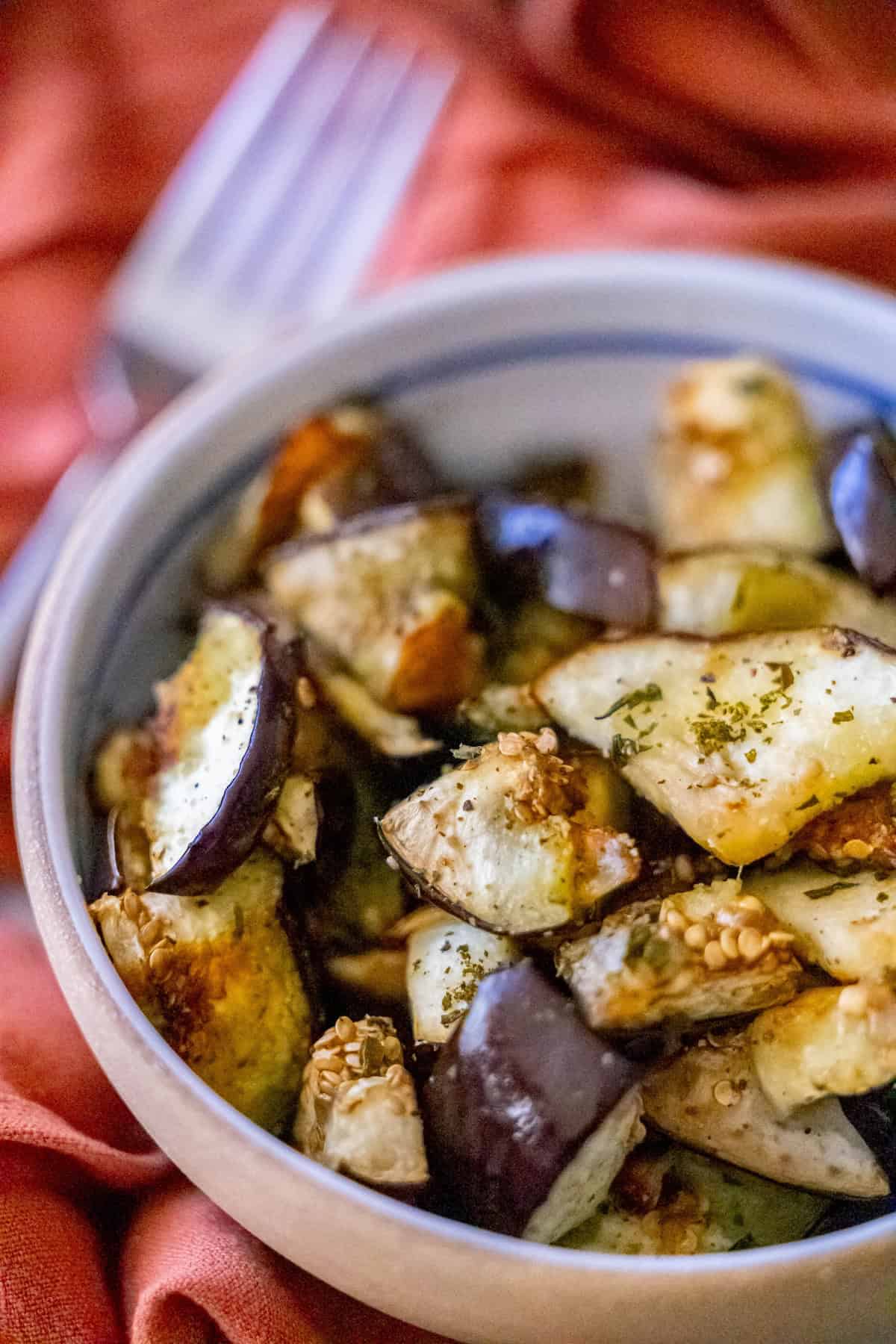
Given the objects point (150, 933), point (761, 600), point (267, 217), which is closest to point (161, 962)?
point (150, 933)

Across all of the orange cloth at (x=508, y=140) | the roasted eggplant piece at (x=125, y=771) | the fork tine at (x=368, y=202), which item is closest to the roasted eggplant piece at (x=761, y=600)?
the roasted eggplant piece at (x=125, y=771)

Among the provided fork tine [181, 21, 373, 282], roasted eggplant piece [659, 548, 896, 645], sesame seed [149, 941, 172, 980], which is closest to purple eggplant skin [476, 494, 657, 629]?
roasted eggplant piece [659, 548, 896, 645]

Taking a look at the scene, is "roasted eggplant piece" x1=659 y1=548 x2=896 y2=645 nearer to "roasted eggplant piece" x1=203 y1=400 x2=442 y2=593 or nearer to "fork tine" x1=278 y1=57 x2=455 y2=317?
"roasted eggplant piece" x1=203 y1=400 x2=442 y2=593

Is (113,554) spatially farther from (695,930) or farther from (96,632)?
(695,930)

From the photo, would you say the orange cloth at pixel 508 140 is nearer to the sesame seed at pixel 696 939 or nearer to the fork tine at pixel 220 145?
the fork tine at pixel 220 145

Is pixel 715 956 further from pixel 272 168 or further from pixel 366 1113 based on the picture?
pixel 272 168

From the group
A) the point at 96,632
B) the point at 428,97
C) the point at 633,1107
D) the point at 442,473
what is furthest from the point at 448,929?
the point at 428,97
